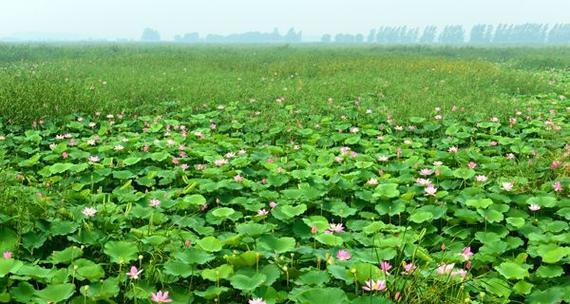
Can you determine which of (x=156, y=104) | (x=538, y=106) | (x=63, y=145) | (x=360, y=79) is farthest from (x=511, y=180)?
(x=360, y=79)

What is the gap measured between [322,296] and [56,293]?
3.51 feet

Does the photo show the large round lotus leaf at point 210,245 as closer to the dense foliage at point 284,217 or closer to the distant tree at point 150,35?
the dense foliage at point 284,217

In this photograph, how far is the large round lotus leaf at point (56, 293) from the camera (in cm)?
182

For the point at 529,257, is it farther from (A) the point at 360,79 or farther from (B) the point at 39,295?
(A) the point at 360,79

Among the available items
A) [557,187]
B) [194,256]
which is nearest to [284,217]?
[194,256]

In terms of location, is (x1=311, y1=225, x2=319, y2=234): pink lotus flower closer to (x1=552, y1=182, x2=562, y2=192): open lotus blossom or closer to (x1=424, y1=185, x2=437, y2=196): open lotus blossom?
(x1=424, y1=185, x2=437, y2=196): open lotus blossom

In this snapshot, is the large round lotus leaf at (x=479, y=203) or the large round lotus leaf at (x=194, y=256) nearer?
the large round lotus leaf at (x=194, y=256)

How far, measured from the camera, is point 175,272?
6.91 ft

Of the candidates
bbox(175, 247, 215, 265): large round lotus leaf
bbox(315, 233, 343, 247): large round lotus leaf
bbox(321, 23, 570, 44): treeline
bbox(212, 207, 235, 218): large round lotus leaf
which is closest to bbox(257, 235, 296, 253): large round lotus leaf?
bbox(315, 233, 343, 247): large round lotus leaf

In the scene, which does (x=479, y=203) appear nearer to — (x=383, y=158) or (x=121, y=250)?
(x=383, y=158)

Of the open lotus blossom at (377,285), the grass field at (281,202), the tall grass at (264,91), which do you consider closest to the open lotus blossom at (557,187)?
the grass field at (281,202)

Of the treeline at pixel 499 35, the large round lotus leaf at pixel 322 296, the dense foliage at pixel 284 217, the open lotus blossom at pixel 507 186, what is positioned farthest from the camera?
the treeline at pixel 499 35

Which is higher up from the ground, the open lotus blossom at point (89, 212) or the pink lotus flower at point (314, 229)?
the open lotus blossom at point (89, 212)

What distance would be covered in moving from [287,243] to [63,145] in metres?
2.93
